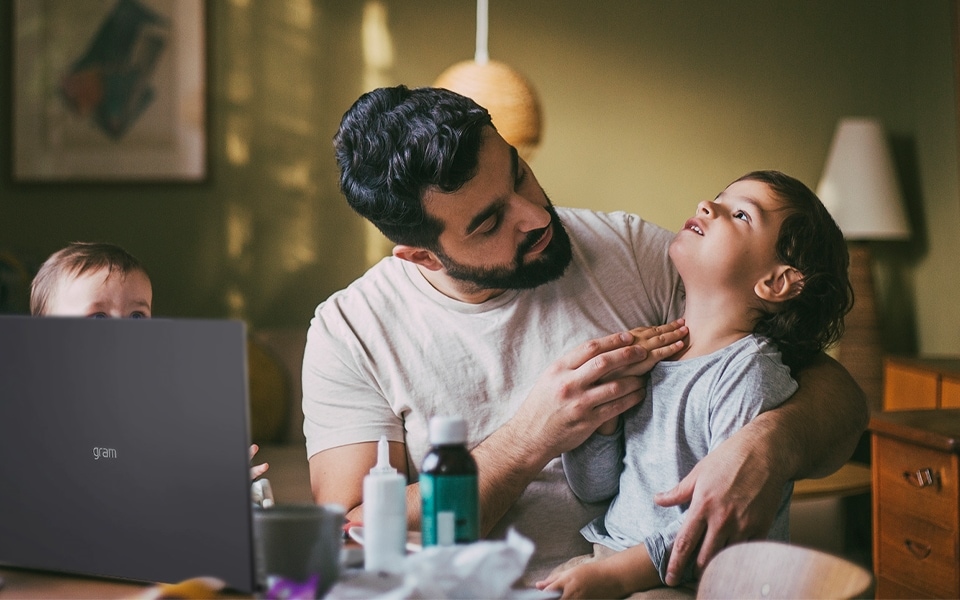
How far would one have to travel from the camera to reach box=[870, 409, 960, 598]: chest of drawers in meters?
2.35

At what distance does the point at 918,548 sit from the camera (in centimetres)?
248

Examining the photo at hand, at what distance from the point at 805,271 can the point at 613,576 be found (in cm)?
60

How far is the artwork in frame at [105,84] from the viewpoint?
4.05m

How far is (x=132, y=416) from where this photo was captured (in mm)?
1007

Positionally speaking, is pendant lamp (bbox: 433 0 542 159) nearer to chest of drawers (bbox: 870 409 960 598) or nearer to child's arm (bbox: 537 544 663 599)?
chest of drawers (bbox: 870 409 960 598)

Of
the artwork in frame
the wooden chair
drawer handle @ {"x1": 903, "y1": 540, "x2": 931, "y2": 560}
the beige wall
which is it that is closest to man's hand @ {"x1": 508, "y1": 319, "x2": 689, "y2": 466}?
the wooden chair

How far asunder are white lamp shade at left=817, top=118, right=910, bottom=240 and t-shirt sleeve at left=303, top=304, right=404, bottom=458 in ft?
8.79

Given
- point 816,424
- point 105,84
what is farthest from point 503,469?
point 105,84

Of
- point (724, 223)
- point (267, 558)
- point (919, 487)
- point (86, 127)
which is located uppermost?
point (86, 127)

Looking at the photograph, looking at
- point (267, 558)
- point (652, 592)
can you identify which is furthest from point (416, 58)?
point (267, 558)

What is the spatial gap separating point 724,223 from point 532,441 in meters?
0.48

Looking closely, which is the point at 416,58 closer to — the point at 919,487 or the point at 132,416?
the point at 919,487

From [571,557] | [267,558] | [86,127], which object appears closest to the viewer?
[267,558]

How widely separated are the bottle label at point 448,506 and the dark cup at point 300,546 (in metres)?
0.09
